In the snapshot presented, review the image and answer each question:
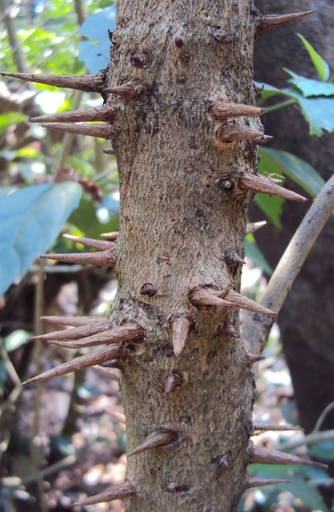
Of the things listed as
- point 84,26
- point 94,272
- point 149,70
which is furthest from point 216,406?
→ point 94,272

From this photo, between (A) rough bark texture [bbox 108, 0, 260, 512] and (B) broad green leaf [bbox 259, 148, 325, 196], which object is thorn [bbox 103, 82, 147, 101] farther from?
(B) broad green leaf [bbox 259, 148, 325, 196]

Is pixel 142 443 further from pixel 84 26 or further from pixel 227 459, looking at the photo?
pixel 84 26

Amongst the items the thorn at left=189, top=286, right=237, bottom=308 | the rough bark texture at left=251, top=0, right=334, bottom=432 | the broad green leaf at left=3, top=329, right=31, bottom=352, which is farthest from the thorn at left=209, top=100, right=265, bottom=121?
the broad green leaf at left=3, top=329, right=31, bottom=352

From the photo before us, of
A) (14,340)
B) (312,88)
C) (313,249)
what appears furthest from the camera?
(14,340)

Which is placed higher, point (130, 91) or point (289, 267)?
point (130, 91)

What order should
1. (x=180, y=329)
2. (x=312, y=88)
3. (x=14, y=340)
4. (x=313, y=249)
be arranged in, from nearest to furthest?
(x=180, y=329) → (x=312, y=88) → (x=313, y=249) → (x=14, y=340)

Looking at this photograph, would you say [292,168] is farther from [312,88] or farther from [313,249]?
[313,249]

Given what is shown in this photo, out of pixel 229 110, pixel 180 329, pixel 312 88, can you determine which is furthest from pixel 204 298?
pixel 312 88
